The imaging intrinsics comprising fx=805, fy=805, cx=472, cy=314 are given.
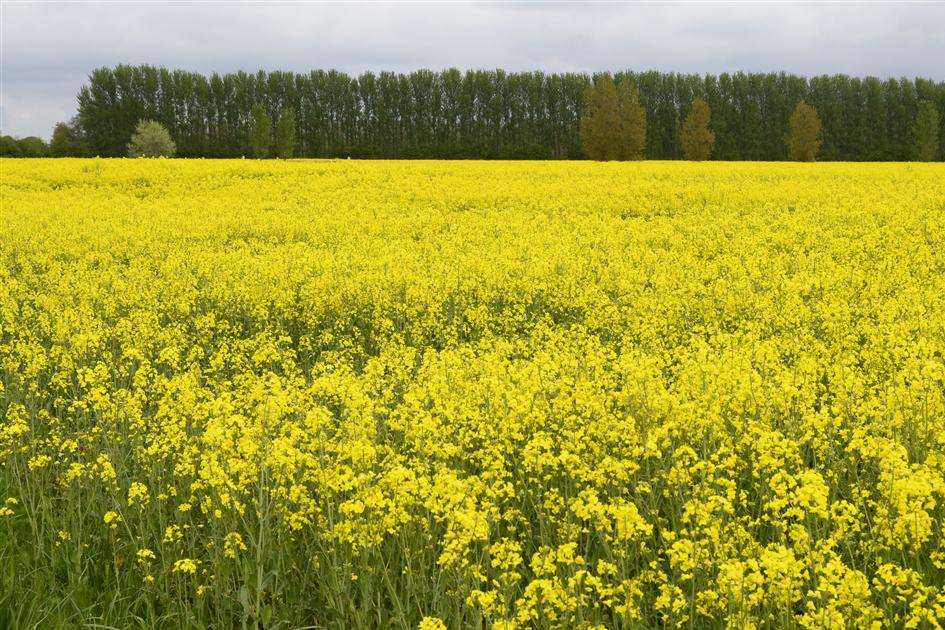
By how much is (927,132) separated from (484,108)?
124ft

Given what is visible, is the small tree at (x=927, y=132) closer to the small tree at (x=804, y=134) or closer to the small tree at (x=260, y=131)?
the small tree at (x=804, y=134)

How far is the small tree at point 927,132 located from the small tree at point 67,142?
66316mm

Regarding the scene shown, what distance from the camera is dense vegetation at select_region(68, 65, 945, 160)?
75.4 meters

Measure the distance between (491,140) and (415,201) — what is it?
179ft

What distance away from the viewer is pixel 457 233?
1664 cm

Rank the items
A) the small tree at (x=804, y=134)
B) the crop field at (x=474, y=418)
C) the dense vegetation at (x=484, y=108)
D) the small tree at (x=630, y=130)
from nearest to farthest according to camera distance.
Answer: the crop field at (x=474, y=418), the small tree at (x=630, y=130), the small tree at (x=804, y=134), the dense vegetation at (x=484, y=108)

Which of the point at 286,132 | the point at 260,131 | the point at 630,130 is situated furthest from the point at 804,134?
the point at 260,131

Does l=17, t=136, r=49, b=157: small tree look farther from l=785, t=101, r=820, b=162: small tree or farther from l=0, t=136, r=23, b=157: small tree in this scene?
l=785, t=101, r=820, b=162: small tree

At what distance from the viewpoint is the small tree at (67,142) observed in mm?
62581

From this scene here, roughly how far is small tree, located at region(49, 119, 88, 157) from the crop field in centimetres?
4840

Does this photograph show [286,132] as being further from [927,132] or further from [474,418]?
[474,418]

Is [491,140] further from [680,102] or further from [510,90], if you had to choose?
[680,102]

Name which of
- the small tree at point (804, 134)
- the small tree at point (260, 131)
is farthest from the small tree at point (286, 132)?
the small tree at point (804, 134)

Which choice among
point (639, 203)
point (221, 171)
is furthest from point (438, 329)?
point (221, 171)
